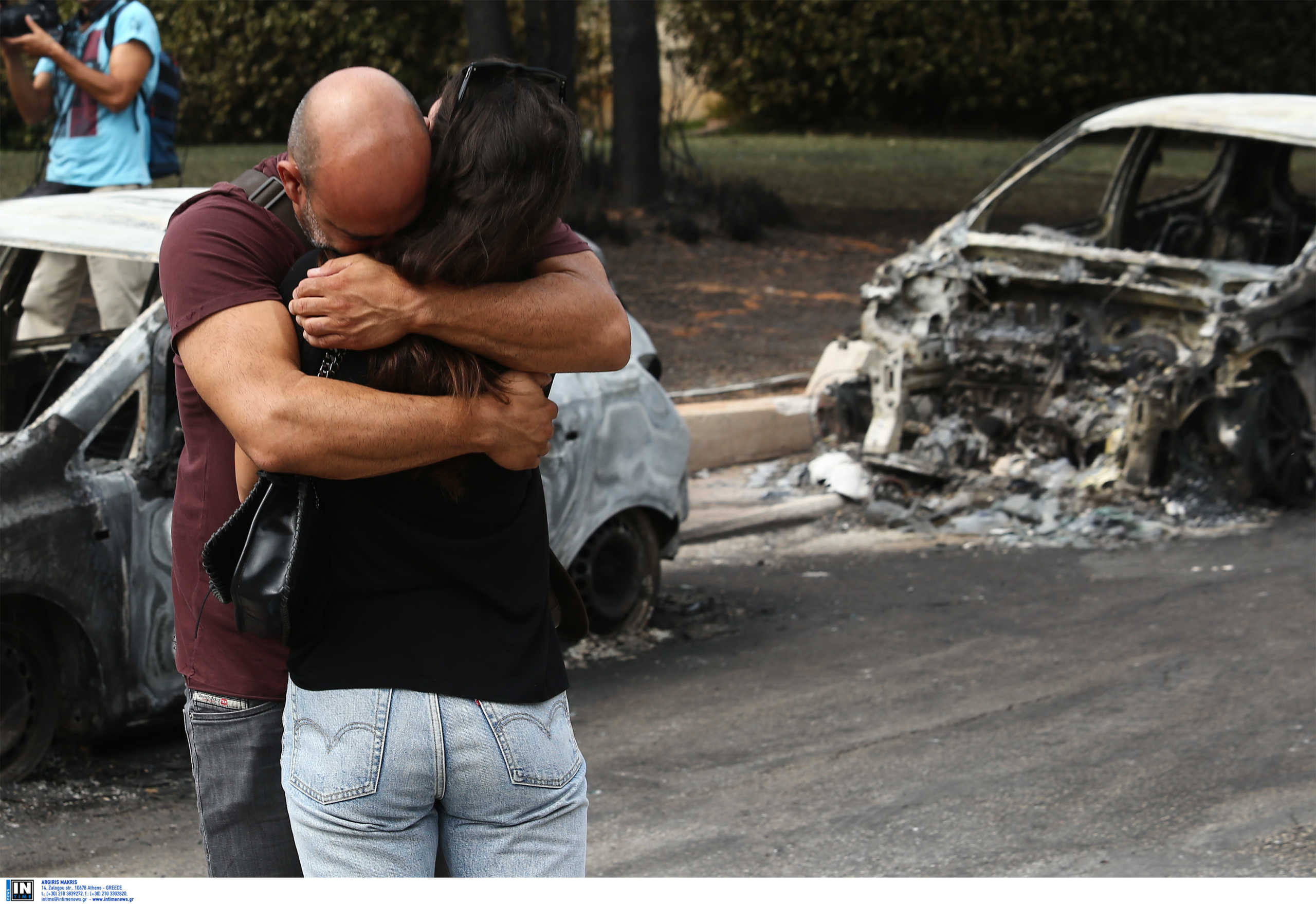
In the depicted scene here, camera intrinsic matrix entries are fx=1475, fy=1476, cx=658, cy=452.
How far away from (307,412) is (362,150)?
339 millimetres

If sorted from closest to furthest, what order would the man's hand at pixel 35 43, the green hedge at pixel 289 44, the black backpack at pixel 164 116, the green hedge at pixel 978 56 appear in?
the man's hand at pixel 35 43 → the black backpack at pixel 164 116 → the green hedge at pixel 289 44 → the green hedge at pixel 978 56

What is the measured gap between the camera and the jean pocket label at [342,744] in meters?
1.90

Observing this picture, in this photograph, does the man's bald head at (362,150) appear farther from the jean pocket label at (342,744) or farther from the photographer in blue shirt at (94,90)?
the photographer in blue shirt at (94,90)

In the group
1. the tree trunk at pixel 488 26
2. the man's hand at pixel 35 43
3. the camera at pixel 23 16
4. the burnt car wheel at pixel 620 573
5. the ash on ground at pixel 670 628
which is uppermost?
the tree trunk at pixel 488 26

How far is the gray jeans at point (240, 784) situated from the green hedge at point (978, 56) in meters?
22.0

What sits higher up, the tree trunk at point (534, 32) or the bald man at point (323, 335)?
the tree trunk at point (534, 32)

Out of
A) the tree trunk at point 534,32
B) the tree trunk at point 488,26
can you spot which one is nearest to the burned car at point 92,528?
the tree trunk at point 488,26

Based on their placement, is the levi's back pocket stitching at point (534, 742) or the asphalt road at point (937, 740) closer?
the levi's back pocket stitching at point (534, 742)

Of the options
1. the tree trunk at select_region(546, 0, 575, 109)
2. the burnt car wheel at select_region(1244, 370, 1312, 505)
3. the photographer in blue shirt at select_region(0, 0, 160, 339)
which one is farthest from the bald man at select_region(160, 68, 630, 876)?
the tree trunk at select_region(546, 0, 575, 109)

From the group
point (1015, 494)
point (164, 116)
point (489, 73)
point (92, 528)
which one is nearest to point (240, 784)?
point (489, 73)

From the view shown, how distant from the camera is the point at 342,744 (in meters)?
1.91

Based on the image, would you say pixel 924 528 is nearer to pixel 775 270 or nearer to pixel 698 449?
pixel 698 449

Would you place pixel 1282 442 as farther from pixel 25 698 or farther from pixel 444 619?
pixel 444 619

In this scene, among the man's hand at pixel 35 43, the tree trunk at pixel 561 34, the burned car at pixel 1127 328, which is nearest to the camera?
the man's hand at pixel 35 43
